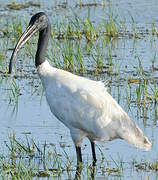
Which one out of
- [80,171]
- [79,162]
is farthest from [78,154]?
[80,171]

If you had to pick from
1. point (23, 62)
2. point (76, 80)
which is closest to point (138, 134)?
point (76, 80)

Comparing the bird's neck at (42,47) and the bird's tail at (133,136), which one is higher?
the bird's neck at (42,47)

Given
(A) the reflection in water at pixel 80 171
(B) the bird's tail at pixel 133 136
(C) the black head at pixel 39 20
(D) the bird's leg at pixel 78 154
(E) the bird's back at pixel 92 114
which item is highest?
(C) the black head at pixel 39 20

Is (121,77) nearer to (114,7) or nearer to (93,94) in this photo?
(93,94)

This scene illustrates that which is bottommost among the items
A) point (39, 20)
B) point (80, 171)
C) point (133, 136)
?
point (80, 171)

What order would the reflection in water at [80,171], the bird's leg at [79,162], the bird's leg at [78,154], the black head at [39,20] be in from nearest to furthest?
1. the reflection in water at [80,171]
2. the bird's leg at [79,162]
3. the bird's leg at [78,154]
4. the black head at [39,20]

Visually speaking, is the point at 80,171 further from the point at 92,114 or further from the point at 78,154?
the point at 92,114

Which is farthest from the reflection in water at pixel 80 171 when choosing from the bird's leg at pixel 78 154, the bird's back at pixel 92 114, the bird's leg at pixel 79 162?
the bird's back at pixel 92 114

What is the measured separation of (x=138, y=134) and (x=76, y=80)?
908 mm

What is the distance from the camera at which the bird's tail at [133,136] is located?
7160mm

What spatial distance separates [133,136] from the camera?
23.6 ft

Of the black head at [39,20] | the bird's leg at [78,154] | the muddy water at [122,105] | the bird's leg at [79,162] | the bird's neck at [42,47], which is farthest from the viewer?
the black head at [39,20]

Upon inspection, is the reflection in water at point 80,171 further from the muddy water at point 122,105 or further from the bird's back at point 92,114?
the bird's back at point 92,114

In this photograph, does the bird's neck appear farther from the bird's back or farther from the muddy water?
the muddy water
